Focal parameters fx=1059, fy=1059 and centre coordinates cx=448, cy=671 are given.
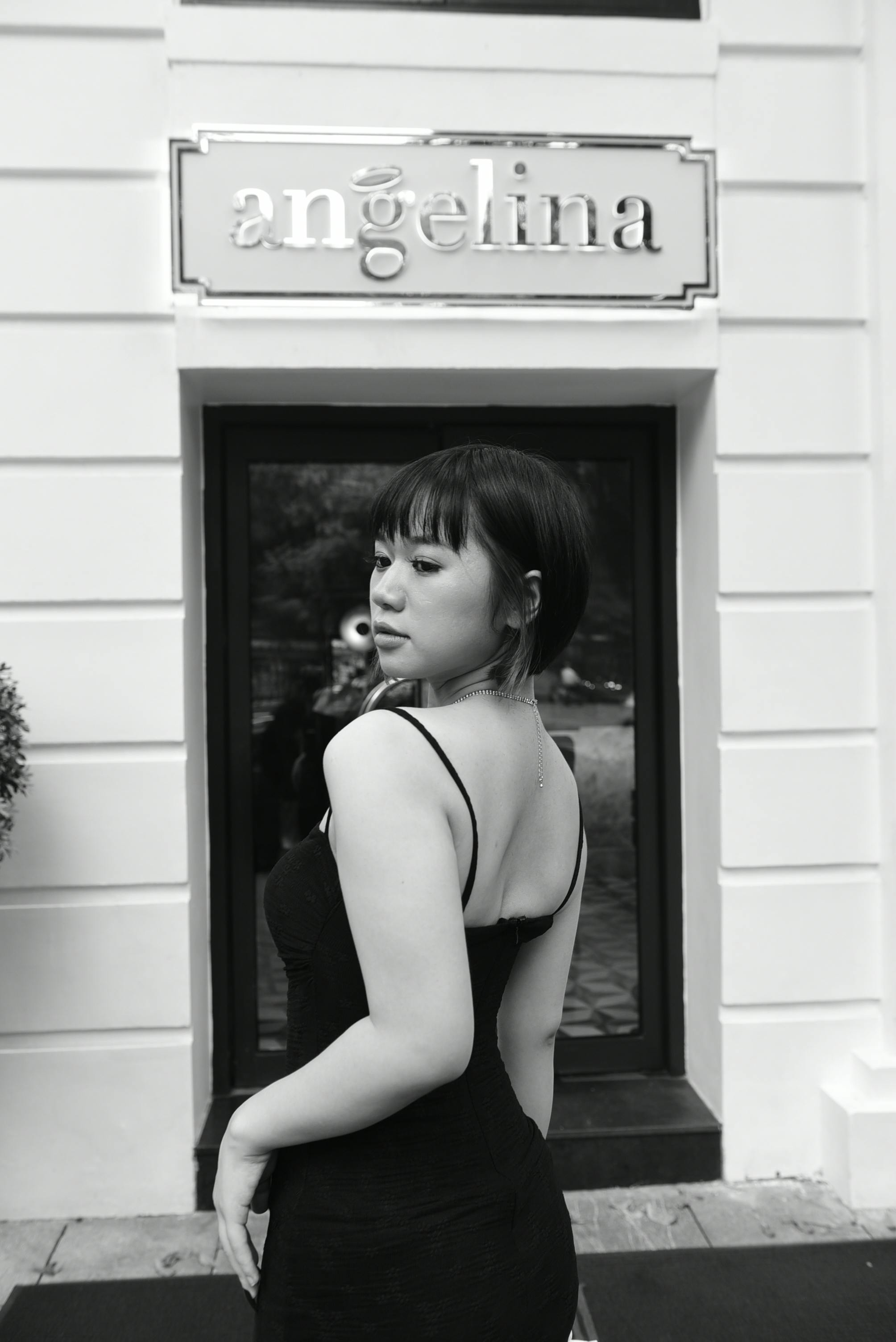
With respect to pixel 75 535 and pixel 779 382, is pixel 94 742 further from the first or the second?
pixel 779 382

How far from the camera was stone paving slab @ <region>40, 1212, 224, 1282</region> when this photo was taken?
3324 mm

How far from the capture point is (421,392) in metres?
4.04

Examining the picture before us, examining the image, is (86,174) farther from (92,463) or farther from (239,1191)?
(239,1191)

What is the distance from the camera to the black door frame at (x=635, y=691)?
4.16 meters

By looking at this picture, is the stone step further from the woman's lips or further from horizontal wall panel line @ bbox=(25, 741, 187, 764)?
the woman's lips

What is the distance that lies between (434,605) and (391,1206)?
0.72 metres

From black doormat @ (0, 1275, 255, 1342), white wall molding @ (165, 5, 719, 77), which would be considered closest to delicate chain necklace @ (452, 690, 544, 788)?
black doormat @ (0, 1275, 255, 1342)

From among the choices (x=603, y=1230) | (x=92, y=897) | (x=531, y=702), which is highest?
(x=531, y=702)

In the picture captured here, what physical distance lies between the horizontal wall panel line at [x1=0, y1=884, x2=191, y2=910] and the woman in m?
2.48

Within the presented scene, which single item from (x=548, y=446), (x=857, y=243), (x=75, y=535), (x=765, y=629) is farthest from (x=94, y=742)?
(x=857, y=243)

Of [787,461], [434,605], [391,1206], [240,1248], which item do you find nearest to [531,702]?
[434,605]

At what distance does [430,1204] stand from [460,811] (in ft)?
1.59

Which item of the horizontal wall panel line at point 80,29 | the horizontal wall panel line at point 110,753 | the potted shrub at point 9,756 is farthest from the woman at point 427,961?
the horizontal wall panel line at point 80,29

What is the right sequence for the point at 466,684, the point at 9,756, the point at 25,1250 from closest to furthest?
the point at 466,684 < the point at 9,756 < the point at 25,1250
